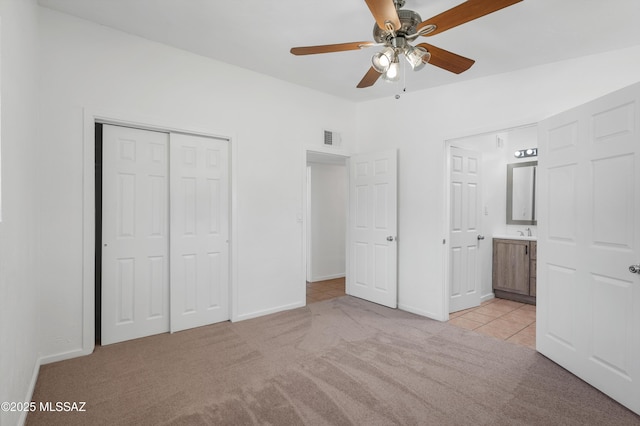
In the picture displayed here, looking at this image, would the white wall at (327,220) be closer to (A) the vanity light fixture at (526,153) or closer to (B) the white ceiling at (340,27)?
(B) the white ceiling at (340,27)

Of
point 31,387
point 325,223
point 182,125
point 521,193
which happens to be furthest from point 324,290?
point 31,387

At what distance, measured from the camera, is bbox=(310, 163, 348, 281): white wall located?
5.68 m

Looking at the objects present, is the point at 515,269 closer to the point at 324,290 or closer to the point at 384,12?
the point at 324,290

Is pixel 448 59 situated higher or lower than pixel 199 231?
higher

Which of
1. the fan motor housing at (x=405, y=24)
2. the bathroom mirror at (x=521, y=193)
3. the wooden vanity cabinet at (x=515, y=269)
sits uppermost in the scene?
the fan motor housing at (x=405, y=24)

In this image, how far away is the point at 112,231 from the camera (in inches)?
114

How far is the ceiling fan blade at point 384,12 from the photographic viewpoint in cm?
163

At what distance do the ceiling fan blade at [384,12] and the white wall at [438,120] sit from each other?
2.00 meters

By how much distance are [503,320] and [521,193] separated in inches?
83.0

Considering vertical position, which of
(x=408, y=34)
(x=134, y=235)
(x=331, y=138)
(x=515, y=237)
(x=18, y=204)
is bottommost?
(x=515, y=237)

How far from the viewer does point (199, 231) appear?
336 cm

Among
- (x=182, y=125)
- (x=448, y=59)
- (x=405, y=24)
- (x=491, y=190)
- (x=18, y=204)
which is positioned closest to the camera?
(x=18, y=204)

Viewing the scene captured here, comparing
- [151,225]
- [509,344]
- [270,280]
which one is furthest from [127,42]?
[509,344]

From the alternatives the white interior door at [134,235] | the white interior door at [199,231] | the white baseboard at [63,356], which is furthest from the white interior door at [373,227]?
the white baseboard at [63,356]
